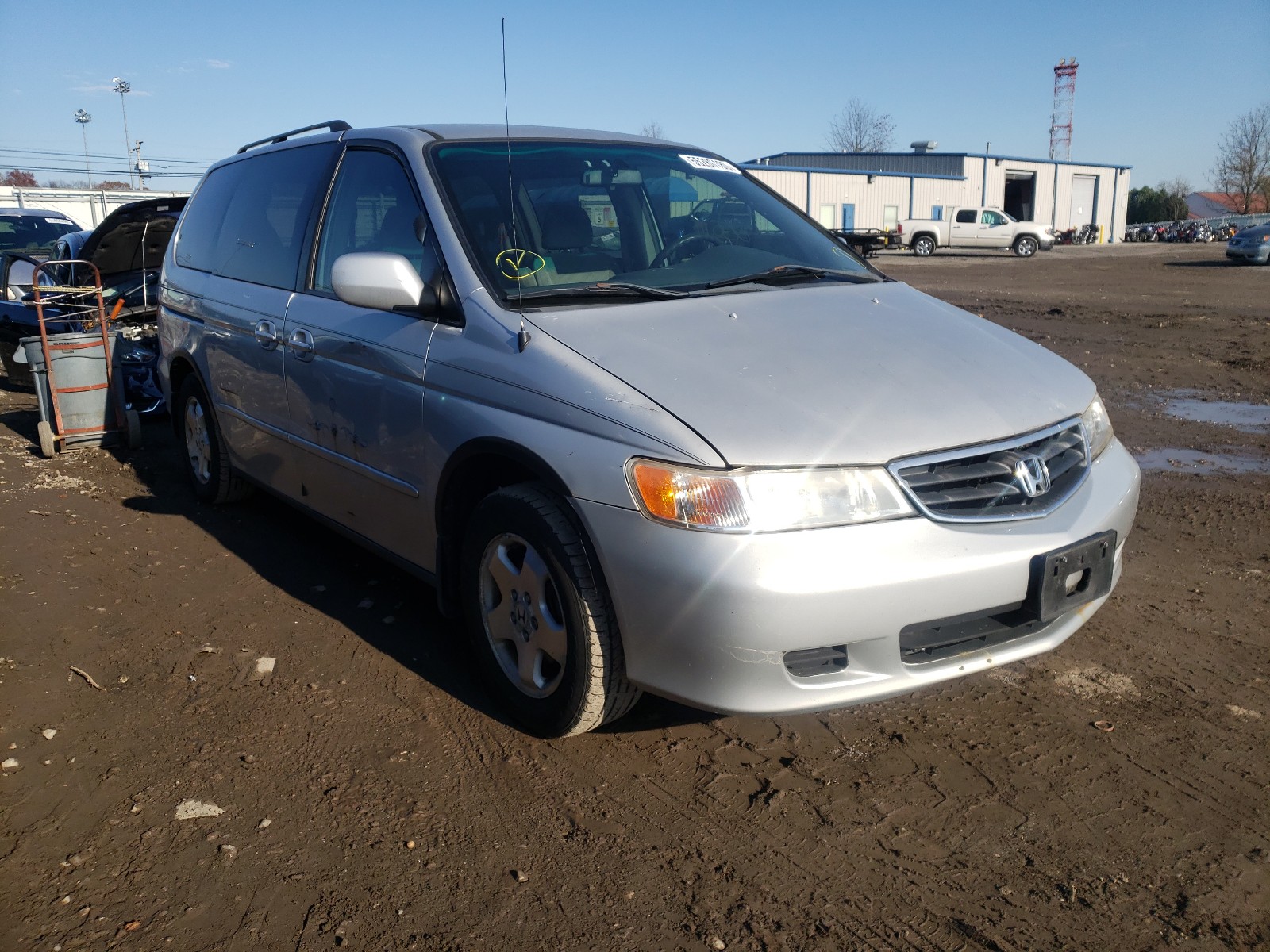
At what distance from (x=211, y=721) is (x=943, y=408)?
249 centimetres

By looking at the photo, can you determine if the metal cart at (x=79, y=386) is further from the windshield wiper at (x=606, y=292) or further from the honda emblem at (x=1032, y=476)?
the honda emblem at (x=1032, y=476)

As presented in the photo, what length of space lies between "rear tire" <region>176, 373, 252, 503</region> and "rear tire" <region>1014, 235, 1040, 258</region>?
39.9 meters

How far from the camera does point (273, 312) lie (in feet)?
13.9

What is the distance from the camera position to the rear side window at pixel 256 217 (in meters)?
4.25

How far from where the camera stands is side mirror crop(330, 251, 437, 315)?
3193 millimetres

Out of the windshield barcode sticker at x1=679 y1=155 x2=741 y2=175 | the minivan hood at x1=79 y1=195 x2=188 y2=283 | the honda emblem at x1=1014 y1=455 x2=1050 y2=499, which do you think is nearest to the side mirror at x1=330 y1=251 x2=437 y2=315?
Result: the windshield barcode sticker at x1=679 y1=155 x2=741 y2=175

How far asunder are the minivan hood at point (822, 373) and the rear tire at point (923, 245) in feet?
130

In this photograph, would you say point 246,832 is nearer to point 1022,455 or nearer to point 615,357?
point 615,357

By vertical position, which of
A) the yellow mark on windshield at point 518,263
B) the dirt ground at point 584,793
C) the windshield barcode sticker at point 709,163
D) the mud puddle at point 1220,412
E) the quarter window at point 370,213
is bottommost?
the dirt ground at point 584,793

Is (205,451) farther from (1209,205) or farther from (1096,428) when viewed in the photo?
(1209,205)

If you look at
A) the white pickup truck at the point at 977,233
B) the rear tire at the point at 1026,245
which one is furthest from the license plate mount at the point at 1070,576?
the rear tire at the point at 1026,245

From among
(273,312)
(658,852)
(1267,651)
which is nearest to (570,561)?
(658,852)

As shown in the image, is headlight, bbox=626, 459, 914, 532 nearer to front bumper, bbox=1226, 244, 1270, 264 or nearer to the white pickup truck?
front bumper, bbox=1226, 244, 1270, 264

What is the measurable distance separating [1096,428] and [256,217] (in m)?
3.80
